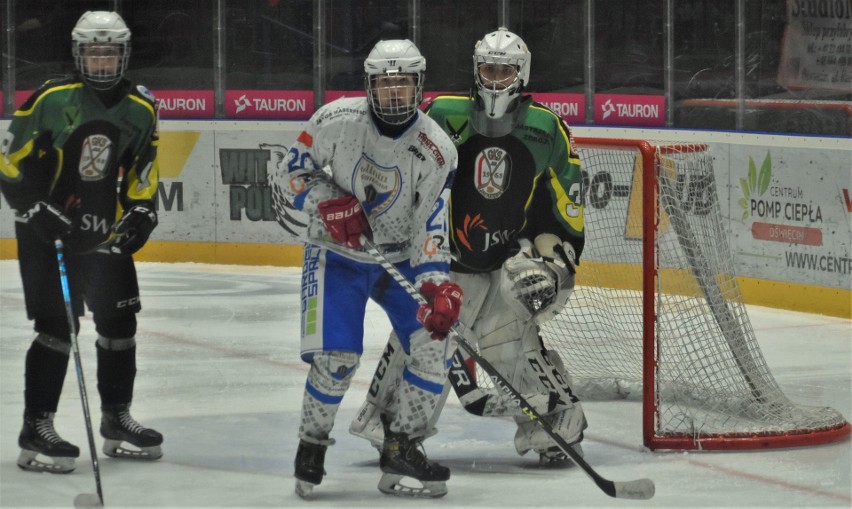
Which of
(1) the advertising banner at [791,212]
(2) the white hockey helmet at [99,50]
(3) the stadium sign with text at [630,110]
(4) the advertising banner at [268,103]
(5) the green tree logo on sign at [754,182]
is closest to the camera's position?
(2) the white hockey helmet at [99,50]

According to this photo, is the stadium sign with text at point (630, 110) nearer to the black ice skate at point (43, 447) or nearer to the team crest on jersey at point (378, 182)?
the team crest on jersey at point (378, 182)

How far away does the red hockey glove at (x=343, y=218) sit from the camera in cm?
385

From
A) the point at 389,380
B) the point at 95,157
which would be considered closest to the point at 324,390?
the point at 389,380

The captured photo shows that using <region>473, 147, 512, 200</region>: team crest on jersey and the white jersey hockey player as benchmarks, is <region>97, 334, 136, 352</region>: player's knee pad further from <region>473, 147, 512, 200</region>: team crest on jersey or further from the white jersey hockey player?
<region>473, 147, 512, 200</region>: team crest on jersey

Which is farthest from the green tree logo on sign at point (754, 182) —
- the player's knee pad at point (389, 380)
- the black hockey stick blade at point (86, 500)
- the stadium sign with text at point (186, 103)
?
the black hockey stick blade at point (86, 500)

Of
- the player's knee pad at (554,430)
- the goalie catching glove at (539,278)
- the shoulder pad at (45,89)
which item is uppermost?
the shoulder pad at (45,89)

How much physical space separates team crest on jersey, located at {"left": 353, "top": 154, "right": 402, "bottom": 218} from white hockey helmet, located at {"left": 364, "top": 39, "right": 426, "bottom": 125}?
0.43ft

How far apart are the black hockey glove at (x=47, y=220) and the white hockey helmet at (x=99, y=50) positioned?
0.40 meters

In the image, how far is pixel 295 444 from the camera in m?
4.66

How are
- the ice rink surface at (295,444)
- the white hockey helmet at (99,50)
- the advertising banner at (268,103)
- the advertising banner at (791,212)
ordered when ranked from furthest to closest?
the advertising banner at (268,103) < the advertising banner at (791,212) < the white hockey helmet at (99,50) < the ice rink surface at (295,444)

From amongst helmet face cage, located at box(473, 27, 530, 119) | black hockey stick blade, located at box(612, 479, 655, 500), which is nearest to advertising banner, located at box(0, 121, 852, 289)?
helmet face cage, located at box(473, 27, 530, 119)

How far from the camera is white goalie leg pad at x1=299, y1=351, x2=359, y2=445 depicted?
3.86 metres

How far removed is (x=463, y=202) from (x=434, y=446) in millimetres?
804

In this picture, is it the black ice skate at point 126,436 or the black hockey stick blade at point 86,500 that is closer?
the black hockey stick blade at point 86,500
